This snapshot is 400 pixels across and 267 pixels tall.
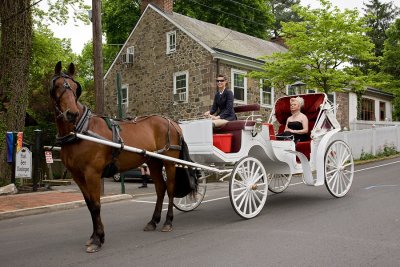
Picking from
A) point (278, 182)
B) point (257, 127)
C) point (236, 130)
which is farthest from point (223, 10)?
point (236, 130)

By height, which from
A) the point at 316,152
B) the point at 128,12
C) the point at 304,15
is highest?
the point at 128,12

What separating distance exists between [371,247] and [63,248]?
398cm

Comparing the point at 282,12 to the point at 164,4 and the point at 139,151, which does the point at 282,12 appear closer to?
the point at 164,4

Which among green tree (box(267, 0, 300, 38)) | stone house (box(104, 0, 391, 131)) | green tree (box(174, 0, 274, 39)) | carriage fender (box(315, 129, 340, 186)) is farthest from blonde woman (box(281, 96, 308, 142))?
green tree (box(267, 0, 300, 38))

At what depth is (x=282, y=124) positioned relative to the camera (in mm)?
9891

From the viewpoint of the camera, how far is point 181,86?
24.8 metres

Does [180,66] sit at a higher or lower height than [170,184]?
higher

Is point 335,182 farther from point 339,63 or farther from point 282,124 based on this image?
point 339,63

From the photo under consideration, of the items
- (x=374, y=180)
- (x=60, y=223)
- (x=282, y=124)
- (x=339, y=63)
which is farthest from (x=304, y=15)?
(x=60, y=223)

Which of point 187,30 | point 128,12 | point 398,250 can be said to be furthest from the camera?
point 128,12

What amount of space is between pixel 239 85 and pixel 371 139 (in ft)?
24.5

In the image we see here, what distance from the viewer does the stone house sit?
76.5 feet

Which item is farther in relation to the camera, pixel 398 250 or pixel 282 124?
pixel 282 124

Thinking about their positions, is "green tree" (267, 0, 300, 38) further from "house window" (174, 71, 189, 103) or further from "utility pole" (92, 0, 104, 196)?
"utility pole" (92, 0, 104, 196)
